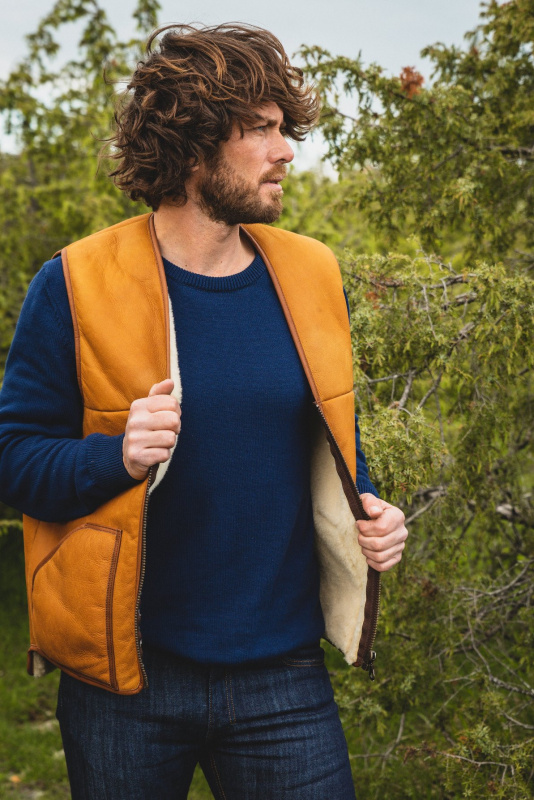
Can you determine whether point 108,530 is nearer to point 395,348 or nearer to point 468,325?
point 395,348

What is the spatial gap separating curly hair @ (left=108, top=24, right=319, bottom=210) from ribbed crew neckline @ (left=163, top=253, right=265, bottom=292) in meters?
0.22

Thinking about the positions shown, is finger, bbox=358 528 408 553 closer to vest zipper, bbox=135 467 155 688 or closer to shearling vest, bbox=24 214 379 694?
shearling vest, bbox=24 214 379 694

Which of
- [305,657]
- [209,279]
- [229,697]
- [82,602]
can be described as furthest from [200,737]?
[209,279]

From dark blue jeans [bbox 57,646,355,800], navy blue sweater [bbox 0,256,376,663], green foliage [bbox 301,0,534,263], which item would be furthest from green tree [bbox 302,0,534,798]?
dark blue jeans [bbox 57,646,355,800]

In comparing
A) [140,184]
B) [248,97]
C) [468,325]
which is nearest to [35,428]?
[140,184]

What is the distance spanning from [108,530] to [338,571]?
0.70 meters

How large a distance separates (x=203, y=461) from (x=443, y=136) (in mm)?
2086

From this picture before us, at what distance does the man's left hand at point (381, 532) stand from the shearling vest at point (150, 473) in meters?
0.04

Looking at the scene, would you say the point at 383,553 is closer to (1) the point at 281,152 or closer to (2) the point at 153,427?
(2) the point at 153,427

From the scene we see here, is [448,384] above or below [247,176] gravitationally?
below

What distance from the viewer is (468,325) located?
2.65 metres

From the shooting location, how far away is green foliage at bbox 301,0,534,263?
128 inches

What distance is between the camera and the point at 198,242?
2078mm

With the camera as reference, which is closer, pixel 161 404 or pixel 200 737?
pixel 161 404
